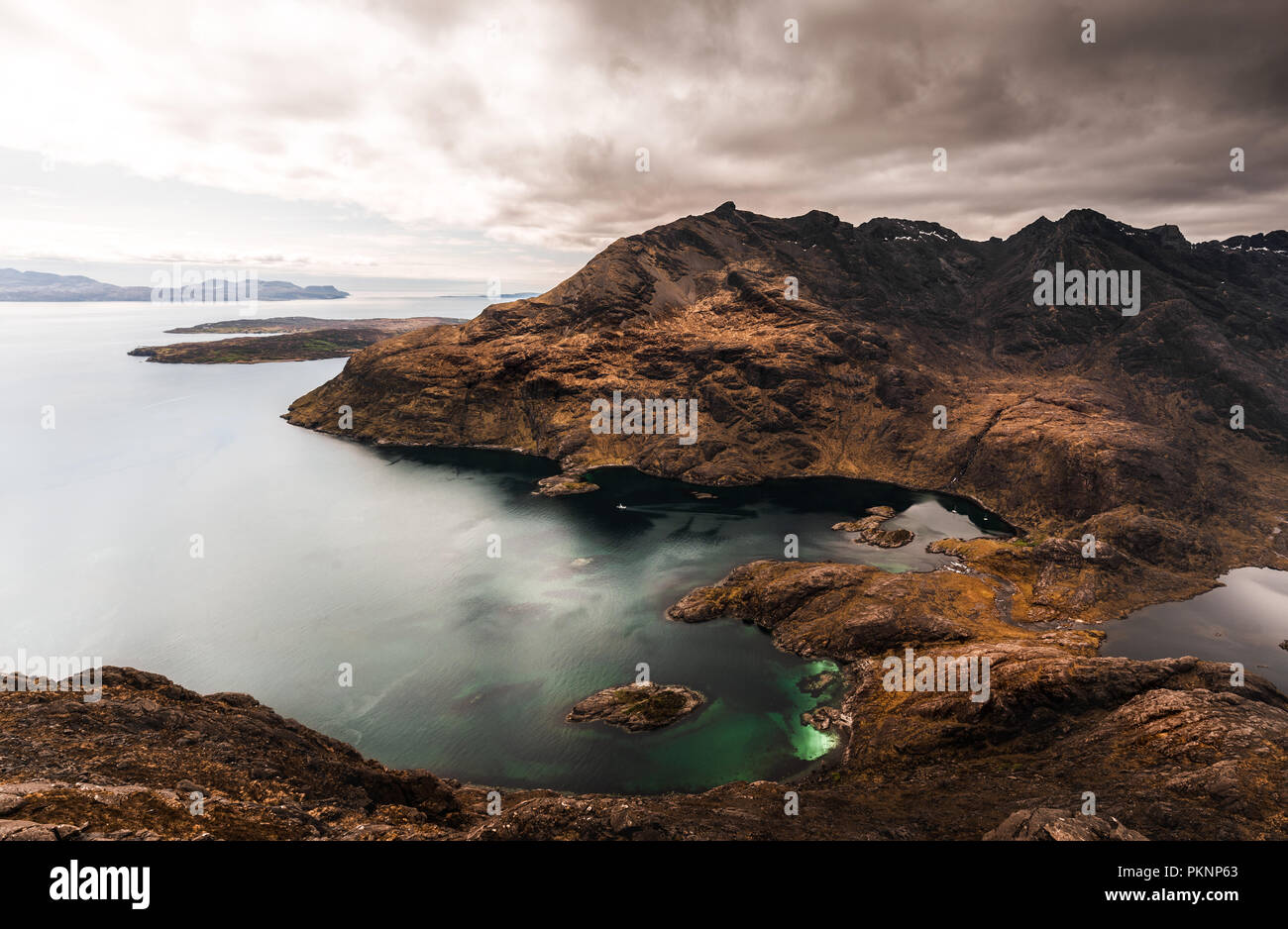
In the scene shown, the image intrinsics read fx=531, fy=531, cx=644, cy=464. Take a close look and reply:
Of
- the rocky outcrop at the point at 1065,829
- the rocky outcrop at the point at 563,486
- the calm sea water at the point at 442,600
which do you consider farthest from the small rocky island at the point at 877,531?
the rocky outcrop at the point at 1065,829

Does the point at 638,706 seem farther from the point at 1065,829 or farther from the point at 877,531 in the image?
the point at 877,531

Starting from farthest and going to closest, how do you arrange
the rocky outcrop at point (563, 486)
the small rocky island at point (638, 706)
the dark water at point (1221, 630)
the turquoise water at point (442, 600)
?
1. the rocky outcrop at point (563, 486)
2. the dark water at point (1221, 630)
3. the small rocky island at point (638, 706)
4. the turquoise water at point (442, 600)

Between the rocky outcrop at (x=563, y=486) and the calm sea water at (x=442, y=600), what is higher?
the rocky outcrop at (x=563, y=486)

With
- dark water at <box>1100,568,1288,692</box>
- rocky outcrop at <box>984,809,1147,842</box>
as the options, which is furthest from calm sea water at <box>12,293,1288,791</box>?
rocky outcrop at <box>984,809,1147,842</box>

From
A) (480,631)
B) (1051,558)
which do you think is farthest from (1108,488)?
(480,631)

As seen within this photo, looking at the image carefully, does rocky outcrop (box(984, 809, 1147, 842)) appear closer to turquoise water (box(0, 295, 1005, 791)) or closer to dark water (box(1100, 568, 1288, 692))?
turquoise water (box(0, 295, 1005, 791))

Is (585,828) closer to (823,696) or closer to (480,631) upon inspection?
(823,696)

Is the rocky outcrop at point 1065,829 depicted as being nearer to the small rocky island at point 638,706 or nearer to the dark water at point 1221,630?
the small rocky island at point 638,706
